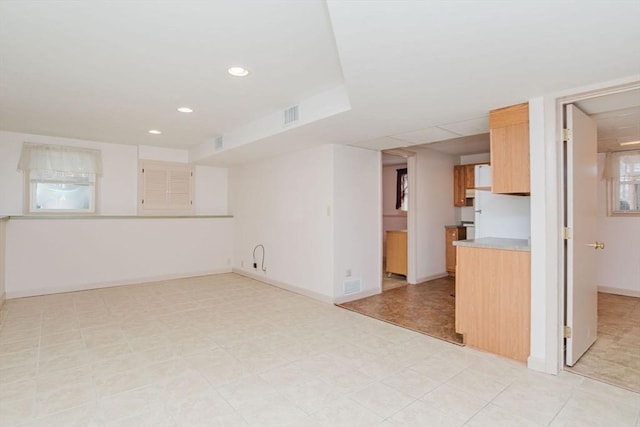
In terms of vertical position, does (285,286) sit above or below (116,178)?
below

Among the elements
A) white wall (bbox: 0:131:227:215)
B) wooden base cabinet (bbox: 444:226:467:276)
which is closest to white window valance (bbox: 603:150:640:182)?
wooden base cabinet (bbox: 444:226:467:276)

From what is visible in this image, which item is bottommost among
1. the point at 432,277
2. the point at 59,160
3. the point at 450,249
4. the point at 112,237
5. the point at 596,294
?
the point at 432,277

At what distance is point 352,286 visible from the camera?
186 inches

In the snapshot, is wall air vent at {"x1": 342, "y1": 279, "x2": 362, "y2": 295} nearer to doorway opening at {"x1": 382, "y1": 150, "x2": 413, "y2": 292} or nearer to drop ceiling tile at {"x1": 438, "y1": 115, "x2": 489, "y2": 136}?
doorway opening at {"x1": 382, "y1": 150, "x2": 413, "y2": 292}

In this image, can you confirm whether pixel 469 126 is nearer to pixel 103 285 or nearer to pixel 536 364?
pixel 536 364

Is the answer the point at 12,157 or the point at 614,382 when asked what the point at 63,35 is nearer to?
the point at 12,157

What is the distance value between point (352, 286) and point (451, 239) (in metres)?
2.57

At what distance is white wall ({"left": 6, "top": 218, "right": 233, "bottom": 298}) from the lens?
483 cm

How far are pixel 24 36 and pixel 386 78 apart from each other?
7.99ft

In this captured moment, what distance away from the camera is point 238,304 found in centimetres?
445

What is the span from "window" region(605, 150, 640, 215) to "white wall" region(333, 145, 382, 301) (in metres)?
3.44

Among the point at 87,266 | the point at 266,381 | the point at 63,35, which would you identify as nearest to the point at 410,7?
the point at 63,35

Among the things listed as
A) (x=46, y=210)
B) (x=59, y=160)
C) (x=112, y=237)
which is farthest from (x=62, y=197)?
(x=112, y=237)

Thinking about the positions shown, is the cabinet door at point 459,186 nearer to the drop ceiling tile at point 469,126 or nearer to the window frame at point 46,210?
the drop ceiling tile at point 469,126
